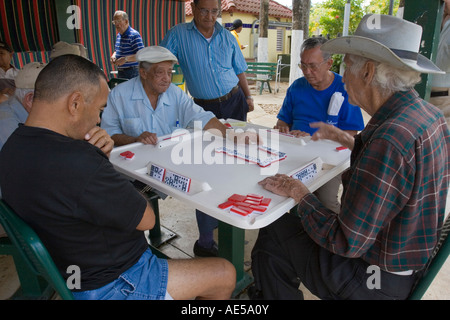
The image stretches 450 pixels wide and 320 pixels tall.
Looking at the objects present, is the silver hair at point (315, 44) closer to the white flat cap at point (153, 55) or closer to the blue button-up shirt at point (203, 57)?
the white flat cap at point (153, 55)

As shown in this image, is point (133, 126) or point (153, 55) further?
point (133, 126)

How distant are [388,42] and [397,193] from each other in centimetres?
66

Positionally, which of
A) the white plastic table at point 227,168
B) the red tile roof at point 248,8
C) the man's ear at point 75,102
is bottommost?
the white plastic table at point 227,168

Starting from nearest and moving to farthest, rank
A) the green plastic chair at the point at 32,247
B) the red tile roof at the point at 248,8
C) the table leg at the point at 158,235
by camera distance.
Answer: the green plastic chair at the point at 32,247
the table leg at the point at 158,235
the red tile roof at the point at 248,8

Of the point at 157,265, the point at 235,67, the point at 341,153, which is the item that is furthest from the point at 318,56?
the point at 157,265

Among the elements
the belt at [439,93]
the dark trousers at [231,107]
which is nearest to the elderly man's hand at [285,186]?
the dark trousers at [231,107]

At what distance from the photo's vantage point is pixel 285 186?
1.51 metres

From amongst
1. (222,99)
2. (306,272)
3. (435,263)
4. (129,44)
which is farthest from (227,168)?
(129,44)

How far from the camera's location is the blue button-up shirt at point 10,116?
200 centimetres

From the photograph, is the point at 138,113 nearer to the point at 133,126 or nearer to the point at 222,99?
the point at 133,126

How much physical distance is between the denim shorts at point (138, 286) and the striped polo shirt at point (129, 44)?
455 cm

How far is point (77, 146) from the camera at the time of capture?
3.79 ft

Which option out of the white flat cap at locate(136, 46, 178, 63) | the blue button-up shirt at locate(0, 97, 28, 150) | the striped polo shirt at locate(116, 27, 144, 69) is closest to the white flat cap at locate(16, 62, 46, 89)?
the blue button-up shirt at locate(0, 97, 28, 150)

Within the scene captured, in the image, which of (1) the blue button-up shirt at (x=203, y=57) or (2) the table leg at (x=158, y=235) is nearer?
(2) the table leg at (x=158, y=235)
